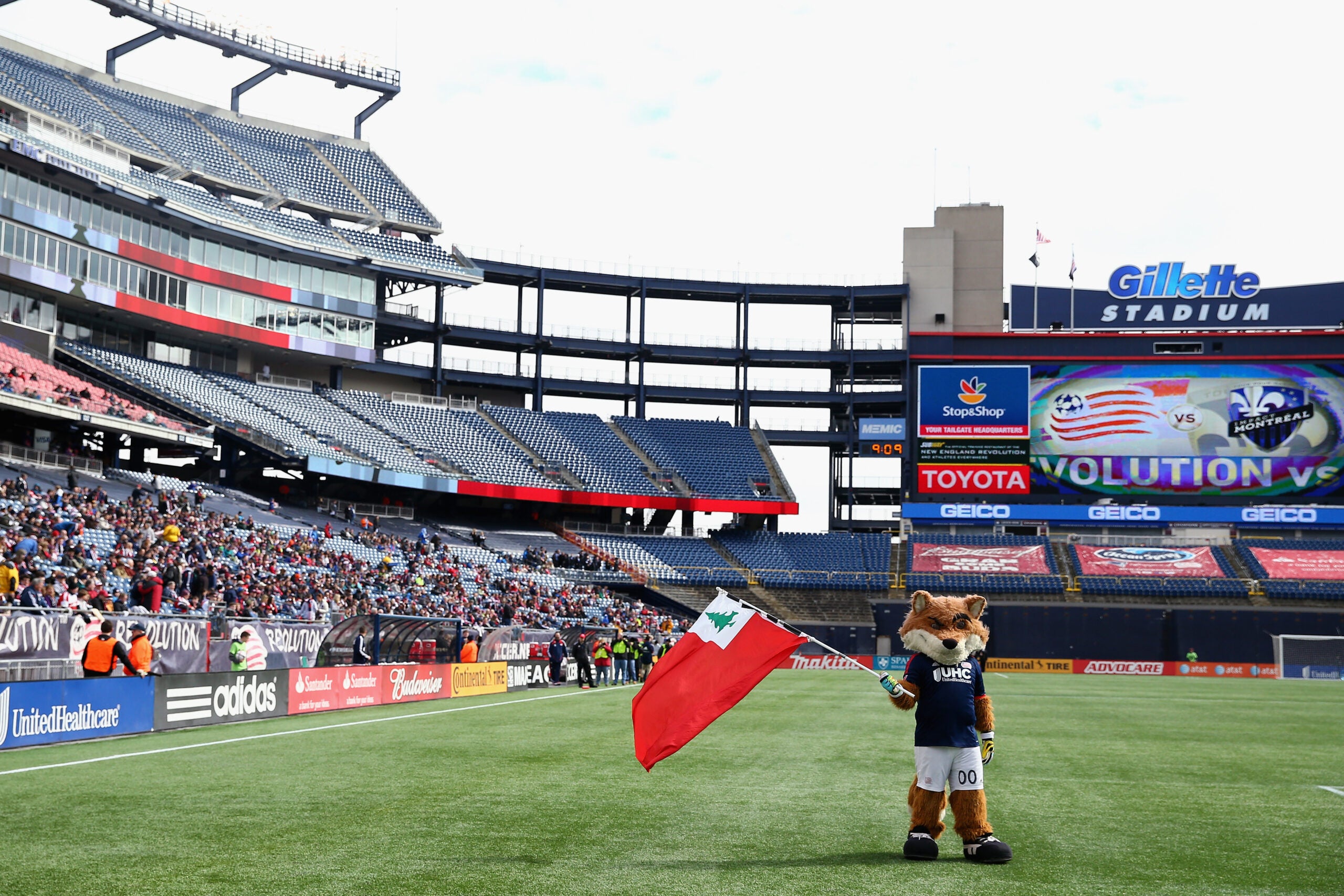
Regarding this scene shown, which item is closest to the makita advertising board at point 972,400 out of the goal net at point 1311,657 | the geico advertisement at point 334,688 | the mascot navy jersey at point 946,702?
the goal net at point 1311,657

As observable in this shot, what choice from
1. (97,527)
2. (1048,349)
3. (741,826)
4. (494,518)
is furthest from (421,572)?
(741,826)

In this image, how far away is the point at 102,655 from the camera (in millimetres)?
18562

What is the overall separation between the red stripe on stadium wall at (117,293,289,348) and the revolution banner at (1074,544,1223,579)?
145 feet

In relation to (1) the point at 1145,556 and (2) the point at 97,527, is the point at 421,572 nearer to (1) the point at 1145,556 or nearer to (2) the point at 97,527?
(2) the point at 97,527

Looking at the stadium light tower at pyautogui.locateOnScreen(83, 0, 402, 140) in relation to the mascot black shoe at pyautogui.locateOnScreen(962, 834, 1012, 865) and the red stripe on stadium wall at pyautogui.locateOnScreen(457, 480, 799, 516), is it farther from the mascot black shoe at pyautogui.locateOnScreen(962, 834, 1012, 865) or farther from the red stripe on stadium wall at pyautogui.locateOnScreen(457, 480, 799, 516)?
the mascot black shoe at pyautogui.locateOnScreen(962, 834, 1012, 865)

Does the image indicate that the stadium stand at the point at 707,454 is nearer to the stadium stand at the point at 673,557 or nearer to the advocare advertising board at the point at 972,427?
the stadium stand at the point at 673,557

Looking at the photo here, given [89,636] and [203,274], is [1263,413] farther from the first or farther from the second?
[89,636]

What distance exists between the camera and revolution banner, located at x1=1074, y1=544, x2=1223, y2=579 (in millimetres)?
64875

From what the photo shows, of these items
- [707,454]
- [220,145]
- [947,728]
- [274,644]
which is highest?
[220,145]

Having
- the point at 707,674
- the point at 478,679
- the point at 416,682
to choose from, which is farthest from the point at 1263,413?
the point at 707,674

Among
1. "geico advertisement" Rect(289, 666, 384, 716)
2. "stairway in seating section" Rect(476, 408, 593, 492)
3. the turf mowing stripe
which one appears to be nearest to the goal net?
"stairway in seating section" Rect(476, 408, 593, 492)

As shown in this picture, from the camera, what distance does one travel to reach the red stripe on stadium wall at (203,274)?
5591 centimetres

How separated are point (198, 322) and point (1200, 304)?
53.5 metres

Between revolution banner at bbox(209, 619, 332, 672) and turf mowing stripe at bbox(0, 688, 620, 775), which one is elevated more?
revolution banner at bbox(209, 619, 332, 672)
